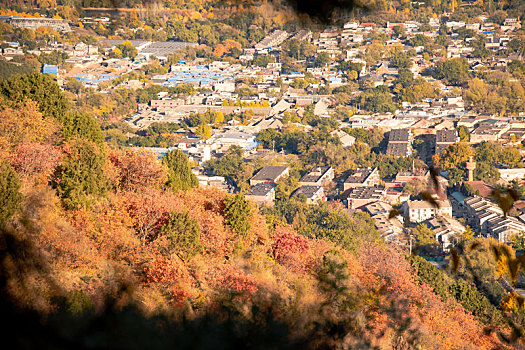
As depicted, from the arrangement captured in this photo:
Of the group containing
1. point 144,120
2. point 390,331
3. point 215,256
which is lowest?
point 144,120

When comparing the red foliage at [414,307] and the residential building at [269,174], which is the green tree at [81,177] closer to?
the red foliage at [414,307]

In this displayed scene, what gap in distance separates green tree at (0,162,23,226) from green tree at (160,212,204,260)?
0.68 m

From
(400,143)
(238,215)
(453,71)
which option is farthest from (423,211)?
(453,71)

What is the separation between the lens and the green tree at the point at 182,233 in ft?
10.00

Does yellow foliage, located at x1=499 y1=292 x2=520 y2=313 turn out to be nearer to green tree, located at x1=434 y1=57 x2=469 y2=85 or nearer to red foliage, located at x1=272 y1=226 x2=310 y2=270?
red foliage, located at x1=272 y1=226 x2=310 y2=270

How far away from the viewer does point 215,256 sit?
3.28 m

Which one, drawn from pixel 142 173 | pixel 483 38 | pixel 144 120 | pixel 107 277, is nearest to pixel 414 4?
pixel 483 38

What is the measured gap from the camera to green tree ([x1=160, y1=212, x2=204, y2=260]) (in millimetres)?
3047

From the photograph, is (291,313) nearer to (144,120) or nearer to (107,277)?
(107,277)

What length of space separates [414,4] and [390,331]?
18783 millimetres

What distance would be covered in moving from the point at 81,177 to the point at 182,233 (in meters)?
0.70

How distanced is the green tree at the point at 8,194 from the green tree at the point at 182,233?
0.68 meters

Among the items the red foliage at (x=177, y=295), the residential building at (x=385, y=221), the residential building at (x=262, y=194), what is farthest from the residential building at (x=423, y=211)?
the red foliage at (x=177, y=295)

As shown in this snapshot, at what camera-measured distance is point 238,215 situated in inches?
142
